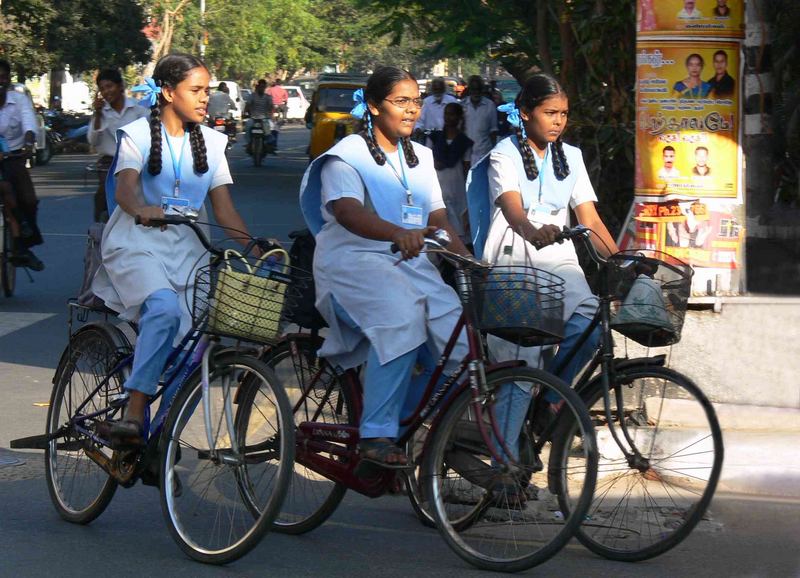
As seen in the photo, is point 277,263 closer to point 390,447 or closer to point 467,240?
point 390,447

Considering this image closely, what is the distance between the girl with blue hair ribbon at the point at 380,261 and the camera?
5.14 m

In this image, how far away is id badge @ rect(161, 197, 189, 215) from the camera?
5512 millimetres

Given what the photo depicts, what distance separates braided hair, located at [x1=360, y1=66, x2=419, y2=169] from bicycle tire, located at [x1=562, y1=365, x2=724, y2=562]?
1105 mm

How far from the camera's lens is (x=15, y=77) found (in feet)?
142

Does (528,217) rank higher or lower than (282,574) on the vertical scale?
higher

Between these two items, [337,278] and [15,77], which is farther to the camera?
[15,77]

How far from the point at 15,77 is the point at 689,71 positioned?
38104 mm

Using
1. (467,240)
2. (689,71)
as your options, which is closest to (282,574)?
(689,71)

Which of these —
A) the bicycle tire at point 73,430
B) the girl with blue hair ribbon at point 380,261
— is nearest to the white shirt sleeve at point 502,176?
the girl with blue hair ribbon at point 380,261

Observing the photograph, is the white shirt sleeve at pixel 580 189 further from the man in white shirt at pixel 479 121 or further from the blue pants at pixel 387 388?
the man in white shirt at pixel 479 121

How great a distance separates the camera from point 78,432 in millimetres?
5793

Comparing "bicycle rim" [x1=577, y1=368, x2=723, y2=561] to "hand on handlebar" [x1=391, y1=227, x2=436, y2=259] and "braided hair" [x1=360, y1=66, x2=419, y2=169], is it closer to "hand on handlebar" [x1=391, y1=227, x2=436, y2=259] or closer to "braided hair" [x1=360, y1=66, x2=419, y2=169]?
"hand on handlebar" [x1=391, y1=227, x2=436, y2=259]

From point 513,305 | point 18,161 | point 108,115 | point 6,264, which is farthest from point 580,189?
point 6,264

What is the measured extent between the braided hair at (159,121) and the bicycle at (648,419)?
1477 mm
